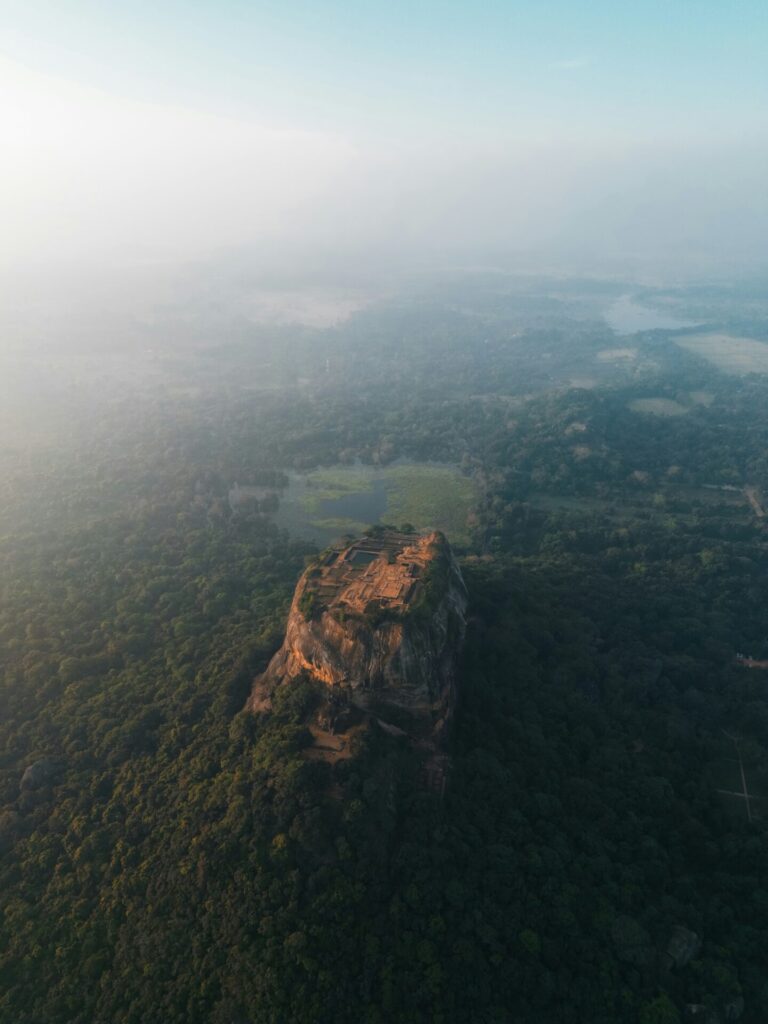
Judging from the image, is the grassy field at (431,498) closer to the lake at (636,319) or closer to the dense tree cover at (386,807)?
the dense tree cover at (386,807)

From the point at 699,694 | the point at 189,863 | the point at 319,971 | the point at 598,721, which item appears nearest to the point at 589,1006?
the point at 319,971

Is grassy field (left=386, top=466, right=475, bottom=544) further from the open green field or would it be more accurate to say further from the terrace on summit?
the open green field

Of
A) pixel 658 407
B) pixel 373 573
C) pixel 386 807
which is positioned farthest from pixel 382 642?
pixel 658 407

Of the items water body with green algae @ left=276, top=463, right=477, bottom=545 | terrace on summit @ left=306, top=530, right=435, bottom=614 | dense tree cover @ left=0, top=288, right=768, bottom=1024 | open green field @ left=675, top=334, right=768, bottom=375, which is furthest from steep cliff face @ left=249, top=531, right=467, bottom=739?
open green field @ left=675, top=334, right=768, bottom=375

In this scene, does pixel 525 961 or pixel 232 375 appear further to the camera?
pixel 232 375

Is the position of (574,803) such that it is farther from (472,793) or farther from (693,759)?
(693,759)
